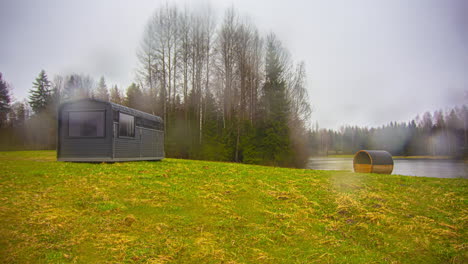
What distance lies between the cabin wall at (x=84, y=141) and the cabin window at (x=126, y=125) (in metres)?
0.72

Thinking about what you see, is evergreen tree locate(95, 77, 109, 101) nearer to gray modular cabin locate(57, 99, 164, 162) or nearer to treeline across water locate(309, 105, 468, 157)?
treeline across water locate(309, 105, 468, 157)

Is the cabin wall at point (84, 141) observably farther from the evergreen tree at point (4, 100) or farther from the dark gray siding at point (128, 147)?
the evergreen tree at point (4, 100)

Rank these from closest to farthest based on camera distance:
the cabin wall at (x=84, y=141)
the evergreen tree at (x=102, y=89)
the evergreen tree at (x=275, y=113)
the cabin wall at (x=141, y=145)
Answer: the cabin wall at (x=84, y=141) → the cabin wall at (x=141, y=145) → the evergreen tree at (x=275, y=113) → the evergreen tree at (x=102, y=89)

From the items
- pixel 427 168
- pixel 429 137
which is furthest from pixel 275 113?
pixel 429 137

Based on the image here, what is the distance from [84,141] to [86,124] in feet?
2.56

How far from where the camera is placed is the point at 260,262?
3693 millimetres

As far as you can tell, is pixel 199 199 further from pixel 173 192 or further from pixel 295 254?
pixel 295 254

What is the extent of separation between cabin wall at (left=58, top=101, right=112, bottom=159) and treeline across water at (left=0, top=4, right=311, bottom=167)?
14.2 m

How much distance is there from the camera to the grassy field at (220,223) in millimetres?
3818

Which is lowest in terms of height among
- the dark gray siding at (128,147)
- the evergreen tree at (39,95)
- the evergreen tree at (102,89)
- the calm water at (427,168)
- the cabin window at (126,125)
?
the calm water at (427,168)

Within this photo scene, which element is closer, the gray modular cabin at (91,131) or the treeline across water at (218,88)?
the gray modular cabin at (91,131)

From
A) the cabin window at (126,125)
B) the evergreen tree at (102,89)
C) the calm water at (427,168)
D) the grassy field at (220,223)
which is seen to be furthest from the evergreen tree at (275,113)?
the evergreen tree at (102,89)

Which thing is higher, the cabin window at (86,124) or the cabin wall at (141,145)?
the cabin window at (86,124)

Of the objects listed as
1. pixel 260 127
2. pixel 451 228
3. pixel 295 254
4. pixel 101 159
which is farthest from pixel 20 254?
pixel 260 127
